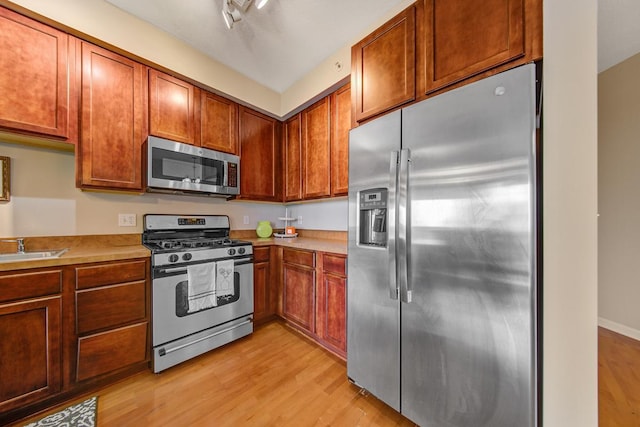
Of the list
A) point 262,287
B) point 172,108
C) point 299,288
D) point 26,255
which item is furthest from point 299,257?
point 26,255

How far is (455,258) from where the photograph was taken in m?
1.10

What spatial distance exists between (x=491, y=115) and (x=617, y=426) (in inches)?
74.2

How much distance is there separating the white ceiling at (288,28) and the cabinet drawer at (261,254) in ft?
6.49

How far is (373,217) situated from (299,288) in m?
1.16

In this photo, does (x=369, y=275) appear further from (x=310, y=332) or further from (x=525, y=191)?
(x=310, y=332)

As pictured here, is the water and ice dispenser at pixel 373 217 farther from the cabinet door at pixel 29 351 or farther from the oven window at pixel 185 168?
the cabinet door at pixel 29 351

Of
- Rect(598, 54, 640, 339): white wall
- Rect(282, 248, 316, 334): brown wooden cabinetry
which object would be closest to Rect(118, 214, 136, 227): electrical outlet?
Rect(282, 248, 316, 334): brown wooden cabinetry

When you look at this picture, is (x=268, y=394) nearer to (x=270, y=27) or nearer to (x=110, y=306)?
(x=110, y=306)

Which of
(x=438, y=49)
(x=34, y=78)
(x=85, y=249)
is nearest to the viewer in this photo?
(x=438, y=49)

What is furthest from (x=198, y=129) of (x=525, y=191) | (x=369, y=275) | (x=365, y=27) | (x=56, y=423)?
(x=525, y=191)

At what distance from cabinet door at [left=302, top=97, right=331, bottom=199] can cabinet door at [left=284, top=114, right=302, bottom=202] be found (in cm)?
8

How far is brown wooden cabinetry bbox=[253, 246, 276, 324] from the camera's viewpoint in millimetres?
2398

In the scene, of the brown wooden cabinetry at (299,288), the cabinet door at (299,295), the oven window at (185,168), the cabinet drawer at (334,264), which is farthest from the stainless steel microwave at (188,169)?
the cabinet drawer at (334,264)

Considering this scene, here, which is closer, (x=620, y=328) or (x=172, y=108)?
(x=172, y=108)
